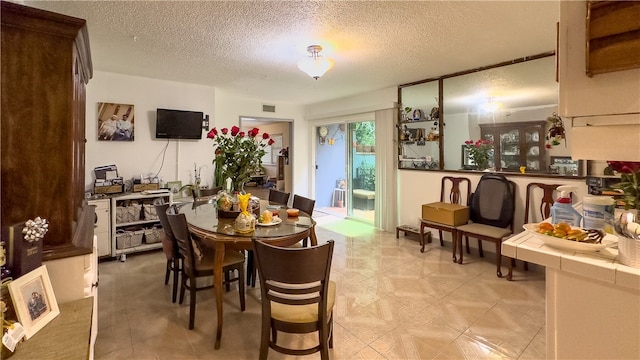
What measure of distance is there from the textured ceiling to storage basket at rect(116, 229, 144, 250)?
6.79ft

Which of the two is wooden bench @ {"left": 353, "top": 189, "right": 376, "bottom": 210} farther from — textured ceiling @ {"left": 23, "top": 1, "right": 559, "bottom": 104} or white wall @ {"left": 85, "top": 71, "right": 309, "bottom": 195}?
white wall @ {"left": 85, "top": 71, "right": 309, "bottom": 195}

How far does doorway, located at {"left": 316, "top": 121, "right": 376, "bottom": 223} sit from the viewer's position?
5.79 meters

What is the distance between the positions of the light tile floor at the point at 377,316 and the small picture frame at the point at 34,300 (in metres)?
0.94

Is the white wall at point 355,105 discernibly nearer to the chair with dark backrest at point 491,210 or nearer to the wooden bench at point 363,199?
the wooden bench at point 363,199

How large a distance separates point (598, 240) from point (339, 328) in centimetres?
169

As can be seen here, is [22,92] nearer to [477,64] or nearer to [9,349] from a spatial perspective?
[9,349]

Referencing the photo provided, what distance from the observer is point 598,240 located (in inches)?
46.6

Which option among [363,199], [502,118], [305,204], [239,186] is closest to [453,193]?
[502,118]

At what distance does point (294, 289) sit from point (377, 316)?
1157 millimetres

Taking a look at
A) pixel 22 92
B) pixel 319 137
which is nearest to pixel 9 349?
pixel 22 92

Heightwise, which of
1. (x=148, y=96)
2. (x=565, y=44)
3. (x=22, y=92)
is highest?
(x=148, y=96)

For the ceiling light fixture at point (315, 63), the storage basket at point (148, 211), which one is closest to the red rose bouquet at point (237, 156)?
the ceiling light fixture at point (315, 63)

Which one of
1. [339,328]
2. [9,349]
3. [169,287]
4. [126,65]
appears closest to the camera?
[9,349]

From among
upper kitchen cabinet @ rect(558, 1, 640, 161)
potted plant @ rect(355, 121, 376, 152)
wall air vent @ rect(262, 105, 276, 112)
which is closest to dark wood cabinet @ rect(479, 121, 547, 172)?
potted plant @ rect(355, 121, 376, 152)
